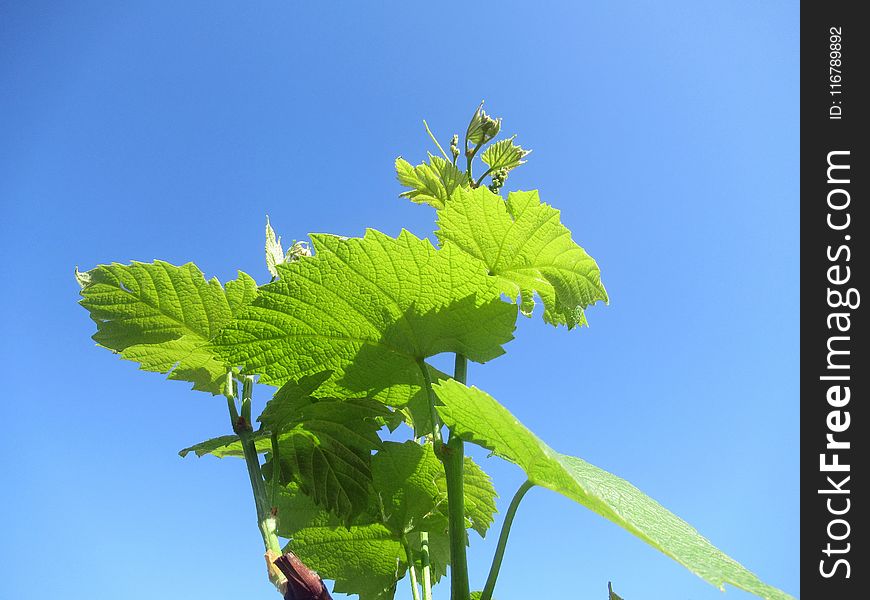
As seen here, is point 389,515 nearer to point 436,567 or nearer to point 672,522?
point 436,567

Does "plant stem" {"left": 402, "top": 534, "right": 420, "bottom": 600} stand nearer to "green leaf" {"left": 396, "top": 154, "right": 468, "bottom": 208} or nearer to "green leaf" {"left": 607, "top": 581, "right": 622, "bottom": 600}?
"green leaf" {"left": 607, "top": 581, "right": 622, "bottom": 600}

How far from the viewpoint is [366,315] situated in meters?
0.66

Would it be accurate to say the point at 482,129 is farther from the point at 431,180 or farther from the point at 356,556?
the point at 356,556

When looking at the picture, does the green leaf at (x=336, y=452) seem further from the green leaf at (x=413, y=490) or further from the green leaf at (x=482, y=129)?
the green leaf at (x=482, y=129)

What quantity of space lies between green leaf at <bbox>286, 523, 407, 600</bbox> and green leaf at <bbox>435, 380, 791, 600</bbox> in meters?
0.31

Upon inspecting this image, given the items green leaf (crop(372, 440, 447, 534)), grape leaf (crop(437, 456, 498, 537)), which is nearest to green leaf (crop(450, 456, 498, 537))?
grape leaf (crop(437, 456, 498, 537))

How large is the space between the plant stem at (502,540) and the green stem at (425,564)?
19 centimetres

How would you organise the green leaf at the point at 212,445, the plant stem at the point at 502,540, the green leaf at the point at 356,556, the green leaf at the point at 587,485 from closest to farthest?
the green leaf at the point at 587,485, the plant stem at the point at 502,540, the green leaf at the point at 212,445, the green leaf at the point at 356,556

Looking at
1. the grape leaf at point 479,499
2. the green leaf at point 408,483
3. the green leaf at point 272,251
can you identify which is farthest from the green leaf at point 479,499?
the green leaf at point 272,251

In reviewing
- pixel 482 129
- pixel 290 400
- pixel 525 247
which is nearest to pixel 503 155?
pixel 482 129

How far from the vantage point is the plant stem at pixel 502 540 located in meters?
0.58

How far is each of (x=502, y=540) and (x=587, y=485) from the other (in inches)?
6.1

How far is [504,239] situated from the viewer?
0.75 m

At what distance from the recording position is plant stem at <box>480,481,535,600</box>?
0.58m
